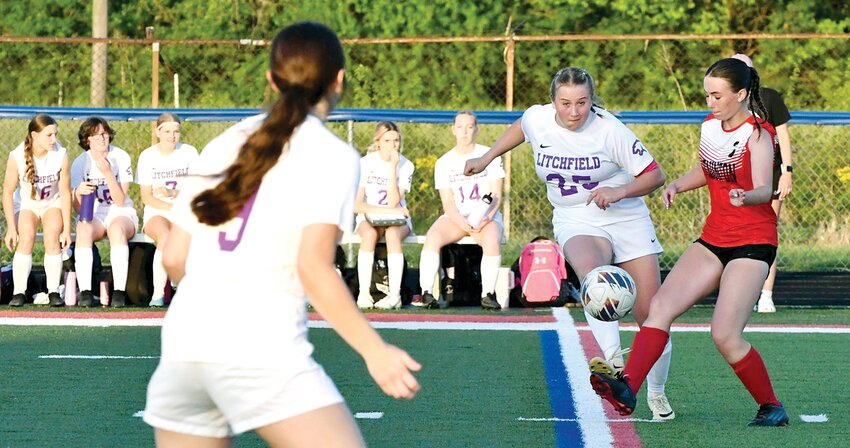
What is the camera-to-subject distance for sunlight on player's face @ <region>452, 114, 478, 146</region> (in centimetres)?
1195

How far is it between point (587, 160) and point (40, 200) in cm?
649

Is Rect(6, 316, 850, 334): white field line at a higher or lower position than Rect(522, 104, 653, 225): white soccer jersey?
lower

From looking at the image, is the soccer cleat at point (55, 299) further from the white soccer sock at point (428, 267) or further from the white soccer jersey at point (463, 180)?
the white soccer jersey at point (463, 180)

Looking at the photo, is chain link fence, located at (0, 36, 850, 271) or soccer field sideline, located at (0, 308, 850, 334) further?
chain link fence, located at (0, 36, 850, 271)

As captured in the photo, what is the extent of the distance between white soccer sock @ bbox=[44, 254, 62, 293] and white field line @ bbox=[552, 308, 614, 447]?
4400 millimetres

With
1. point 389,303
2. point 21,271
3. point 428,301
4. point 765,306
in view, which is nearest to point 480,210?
point 428,301

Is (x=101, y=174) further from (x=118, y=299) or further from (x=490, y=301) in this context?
(x=490, y=301)

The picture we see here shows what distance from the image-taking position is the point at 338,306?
312 cm

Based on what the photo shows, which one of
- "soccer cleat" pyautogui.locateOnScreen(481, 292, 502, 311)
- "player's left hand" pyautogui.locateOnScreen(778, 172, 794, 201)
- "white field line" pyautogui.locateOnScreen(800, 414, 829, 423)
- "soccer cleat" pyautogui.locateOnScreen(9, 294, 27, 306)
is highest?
"player's left hand" pyautogui.locateOnScreen(778, 172, 794, 201)

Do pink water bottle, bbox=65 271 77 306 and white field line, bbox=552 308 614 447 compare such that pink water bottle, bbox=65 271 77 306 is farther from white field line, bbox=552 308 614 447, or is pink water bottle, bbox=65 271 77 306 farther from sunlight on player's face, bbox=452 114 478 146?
white field line, bbox=552 308 614 447

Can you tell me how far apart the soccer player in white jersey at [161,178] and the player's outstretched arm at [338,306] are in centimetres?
869

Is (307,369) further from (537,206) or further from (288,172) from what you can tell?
(537,206)

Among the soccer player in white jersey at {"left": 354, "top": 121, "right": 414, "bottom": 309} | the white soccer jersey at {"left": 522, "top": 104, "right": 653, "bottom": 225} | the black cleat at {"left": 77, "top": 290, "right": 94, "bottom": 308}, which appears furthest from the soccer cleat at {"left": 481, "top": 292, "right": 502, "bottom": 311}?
the white soccer jersey at {"left": 522, "top": 104, "right": 653, "bottom": 225}

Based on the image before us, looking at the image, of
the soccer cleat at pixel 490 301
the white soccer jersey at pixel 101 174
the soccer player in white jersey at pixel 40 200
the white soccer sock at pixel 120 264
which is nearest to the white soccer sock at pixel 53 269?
the soccer player in white jersey at pixel 40 200
